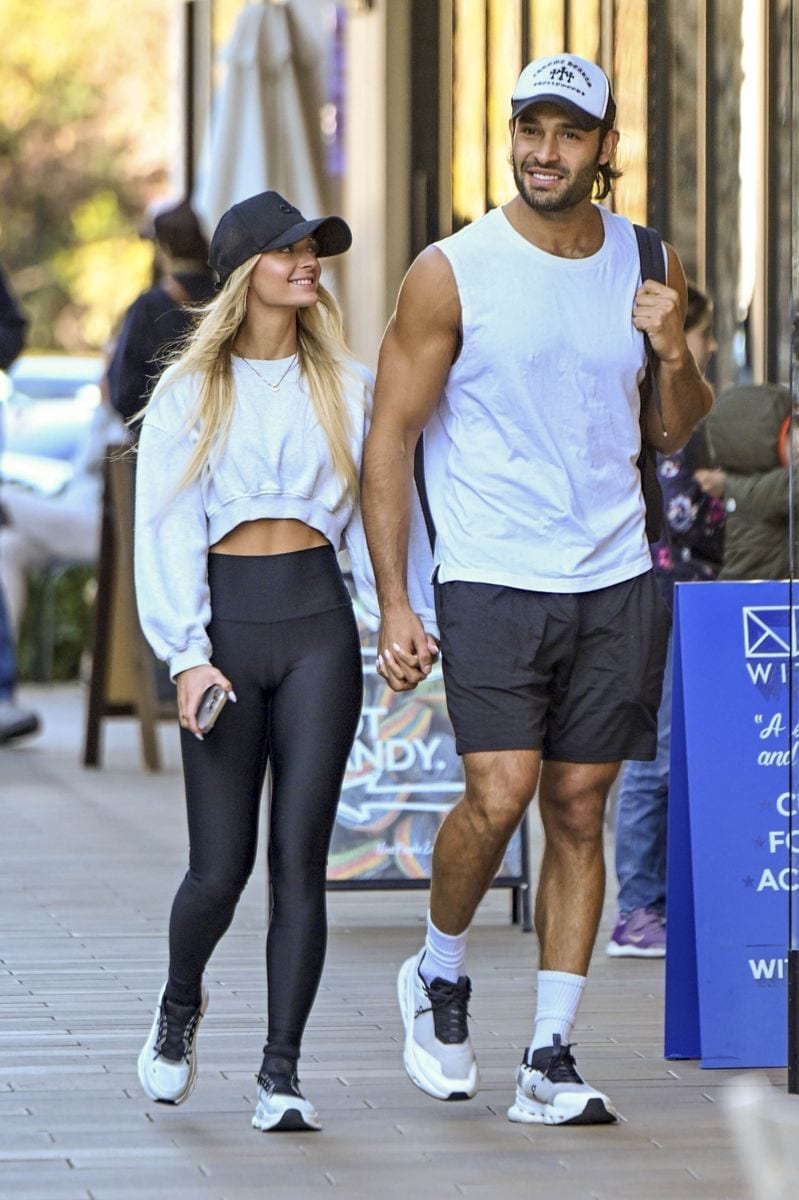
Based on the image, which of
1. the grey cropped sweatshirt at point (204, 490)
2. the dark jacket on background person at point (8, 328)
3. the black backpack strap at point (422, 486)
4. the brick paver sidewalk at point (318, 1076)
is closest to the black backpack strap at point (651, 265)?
the black backpack strap at point (422, 486)

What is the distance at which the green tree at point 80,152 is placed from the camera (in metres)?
42.6

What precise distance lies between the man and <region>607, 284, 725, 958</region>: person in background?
1785 millimetres

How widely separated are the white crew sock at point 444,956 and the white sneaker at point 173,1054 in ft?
1.77

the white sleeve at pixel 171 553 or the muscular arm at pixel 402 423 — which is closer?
the white sleeve at pixel 171 553

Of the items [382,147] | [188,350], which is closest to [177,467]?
[188,350]

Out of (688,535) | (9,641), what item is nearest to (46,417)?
(9,641)

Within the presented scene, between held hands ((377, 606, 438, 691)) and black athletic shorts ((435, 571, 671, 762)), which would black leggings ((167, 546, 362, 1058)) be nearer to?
held hands ((377, 606, 438, 691))

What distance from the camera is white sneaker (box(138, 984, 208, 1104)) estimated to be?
4922 millimetres

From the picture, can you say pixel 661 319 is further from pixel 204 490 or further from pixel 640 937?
pixel 640 937

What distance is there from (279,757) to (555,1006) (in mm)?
771

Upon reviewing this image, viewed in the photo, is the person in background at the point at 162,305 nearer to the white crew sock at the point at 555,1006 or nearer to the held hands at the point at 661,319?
the held hands at the point at 661,319

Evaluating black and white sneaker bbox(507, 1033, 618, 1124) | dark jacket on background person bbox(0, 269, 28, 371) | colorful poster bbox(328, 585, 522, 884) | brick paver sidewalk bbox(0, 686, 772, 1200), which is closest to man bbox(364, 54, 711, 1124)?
black and white sneaker bbox(507, 1033, 618, 1124)

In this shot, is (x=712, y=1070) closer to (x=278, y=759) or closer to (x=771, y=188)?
(x=278, y=759)

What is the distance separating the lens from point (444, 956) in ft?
17.0
